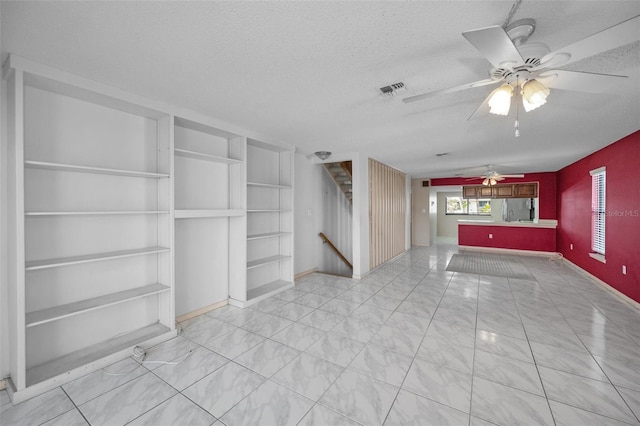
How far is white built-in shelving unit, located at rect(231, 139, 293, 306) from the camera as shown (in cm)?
399

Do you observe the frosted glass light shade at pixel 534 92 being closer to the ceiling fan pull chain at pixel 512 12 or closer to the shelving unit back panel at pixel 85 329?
the ceiling fan pull chain at pixel 512 12

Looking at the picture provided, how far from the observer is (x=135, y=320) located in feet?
8.80

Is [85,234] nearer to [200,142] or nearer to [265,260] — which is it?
[200,142]

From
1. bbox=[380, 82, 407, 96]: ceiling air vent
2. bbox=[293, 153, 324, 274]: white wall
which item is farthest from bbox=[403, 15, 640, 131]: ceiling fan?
bbox=[293, 153, 324, 274]: white wall

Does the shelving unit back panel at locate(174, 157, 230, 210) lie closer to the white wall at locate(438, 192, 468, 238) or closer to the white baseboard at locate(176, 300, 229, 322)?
the white baseboard at locate(176, 300, 229, 322)

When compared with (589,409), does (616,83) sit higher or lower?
higher

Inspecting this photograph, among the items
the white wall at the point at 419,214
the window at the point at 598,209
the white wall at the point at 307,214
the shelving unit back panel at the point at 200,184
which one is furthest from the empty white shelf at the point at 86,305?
the white wall at the point at 419,214

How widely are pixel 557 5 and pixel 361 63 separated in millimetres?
1039

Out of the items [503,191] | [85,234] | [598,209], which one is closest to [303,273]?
[85,234]

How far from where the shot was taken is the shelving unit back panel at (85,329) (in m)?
2.11

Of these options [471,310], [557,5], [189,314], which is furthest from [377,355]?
[557,5]

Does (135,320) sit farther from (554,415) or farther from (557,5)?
(557,5)

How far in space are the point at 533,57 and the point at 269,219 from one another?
368cm

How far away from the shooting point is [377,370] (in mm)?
2150
